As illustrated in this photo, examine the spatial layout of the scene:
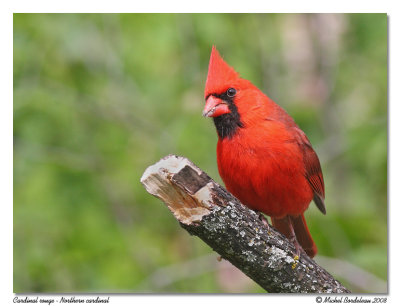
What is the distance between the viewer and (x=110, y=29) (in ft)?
14.4

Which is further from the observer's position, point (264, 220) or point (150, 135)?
point (150, 135)

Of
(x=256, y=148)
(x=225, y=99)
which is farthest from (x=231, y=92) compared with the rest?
(x=256, y=148)

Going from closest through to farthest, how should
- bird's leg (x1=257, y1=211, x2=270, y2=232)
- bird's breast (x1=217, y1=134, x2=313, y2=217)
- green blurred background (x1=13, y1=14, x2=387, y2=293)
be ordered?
bird's leg (x1=257, y1=211, x2=270, y2=232) < bird's breast (x1=217, y1=134, x2=313, y2=217) < green blurred background (x1=13, y1=14, x2=387, y2=293)

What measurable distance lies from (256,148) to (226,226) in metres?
0.61

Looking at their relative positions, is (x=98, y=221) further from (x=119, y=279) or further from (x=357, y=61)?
(x=357, y=61)

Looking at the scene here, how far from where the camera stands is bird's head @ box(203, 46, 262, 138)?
302cm

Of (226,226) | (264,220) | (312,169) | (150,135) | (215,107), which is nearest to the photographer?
(226,226)

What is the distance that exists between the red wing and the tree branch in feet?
1.75

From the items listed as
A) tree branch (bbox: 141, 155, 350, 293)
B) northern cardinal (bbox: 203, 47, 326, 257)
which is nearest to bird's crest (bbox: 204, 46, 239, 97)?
northern cardinal (bbox: 203, 47, 326, 257)

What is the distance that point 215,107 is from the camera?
3.01 meters

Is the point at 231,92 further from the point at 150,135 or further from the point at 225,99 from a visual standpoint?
the point at 150,135

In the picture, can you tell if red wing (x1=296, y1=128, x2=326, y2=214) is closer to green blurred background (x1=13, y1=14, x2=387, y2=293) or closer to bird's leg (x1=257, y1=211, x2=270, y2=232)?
bird's leg (x1=257, y1=211, x2=270, y2=232)

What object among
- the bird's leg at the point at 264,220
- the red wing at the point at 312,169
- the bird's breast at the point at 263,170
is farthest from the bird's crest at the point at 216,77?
the bird's leg at the point at 264,220

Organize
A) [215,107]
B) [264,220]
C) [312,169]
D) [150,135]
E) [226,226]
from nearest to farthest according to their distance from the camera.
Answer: [226,226], [264,220], [215,107], [312,169], [150,135]
